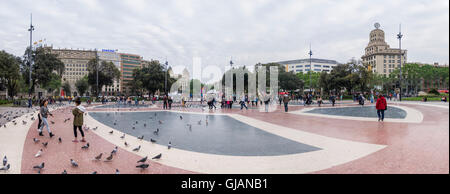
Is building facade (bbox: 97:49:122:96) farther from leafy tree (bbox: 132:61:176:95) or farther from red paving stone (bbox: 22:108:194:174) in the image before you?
red paving stone (bbox: 22:108:194:174)

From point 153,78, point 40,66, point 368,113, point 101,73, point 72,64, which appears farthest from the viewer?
point 72,64

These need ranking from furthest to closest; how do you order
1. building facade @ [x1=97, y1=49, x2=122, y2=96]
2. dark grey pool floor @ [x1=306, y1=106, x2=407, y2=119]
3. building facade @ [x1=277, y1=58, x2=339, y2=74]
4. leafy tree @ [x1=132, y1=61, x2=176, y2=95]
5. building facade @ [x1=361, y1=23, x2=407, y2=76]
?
building facade @ [x1=277, y1=58, x2=339, y2=74], building facade @ [x1=97, y1=49, x2=122, y2=96], building facade @ [x1=361, y1=23, x2=407, y2=76], leafy tree @ [x1=132, y1=61, x2=176, y2=95], dark grey pool floor @ [x1=306, y1=106, x2=407, y2=119]

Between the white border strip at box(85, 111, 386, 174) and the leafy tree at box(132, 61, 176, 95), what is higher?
the leafy tree at box(132, 61, 176, 95)

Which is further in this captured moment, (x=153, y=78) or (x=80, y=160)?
(x=153, y=78)

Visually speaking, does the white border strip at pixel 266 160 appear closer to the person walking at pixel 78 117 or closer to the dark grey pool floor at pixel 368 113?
the person walking at pixel 78 117

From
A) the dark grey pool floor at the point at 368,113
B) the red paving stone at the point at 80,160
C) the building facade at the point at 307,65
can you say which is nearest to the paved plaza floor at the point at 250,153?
the red paving stone at the point at 80,160

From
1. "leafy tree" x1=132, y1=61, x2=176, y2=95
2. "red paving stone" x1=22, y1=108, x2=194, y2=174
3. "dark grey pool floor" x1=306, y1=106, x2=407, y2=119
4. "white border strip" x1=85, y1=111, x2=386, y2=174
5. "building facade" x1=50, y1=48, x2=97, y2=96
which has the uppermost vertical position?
"building facade" x1=50, y1=48, x2=97, y2=96

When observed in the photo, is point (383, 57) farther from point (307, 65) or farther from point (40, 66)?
point (40, 66)

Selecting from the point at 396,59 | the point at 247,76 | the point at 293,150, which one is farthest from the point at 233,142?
the point at 396,59

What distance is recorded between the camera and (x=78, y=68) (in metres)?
124

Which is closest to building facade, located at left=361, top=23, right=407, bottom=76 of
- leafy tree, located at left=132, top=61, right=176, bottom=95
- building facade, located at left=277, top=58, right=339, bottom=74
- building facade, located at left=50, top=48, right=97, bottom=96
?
building facade, located at left=277, top=58, right=339, bottom=74

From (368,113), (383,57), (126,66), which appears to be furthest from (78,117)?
(126,66)

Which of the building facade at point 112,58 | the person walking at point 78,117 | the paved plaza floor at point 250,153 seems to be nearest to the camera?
the paved plaza floor at point 250,153
